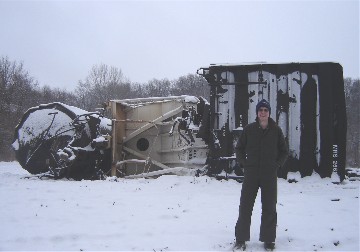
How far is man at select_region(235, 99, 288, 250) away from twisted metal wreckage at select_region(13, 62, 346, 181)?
4.55m

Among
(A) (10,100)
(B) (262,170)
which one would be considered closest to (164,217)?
(B) (262,170)

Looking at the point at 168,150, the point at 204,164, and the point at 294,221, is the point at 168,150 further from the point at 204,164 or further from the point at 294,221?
the point at 294,221

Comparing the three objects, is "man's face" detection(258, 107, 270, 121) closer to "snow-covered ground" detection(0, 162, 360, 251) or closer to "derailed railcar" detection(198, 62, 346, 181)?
"snow-covered ground" detection(0, 162, 360, 251)

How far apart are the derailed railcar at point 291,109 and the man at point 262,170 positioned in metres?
4.55

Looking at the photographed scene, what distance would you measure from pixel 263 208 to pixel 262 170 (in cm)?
46

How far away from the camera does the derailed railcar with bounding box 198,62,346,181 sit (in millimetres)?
8125

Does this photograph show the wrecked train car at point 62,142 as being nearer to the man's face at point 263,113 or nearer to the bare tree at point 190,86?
the man's face at point 263,113

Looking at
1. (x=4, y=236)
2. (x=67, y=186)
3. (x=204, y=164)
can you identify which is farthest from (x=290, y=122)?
(x=4, y=236)

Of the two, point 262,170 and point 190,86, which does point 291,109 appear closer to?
point 262,170

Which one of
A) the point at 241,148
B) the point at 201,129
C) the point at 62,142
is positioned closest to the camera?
the point at 241,148

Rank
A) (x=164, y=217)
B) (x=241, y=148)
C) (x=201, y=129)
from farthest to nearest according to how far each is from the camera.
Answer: (x=201, y=129) < (x=164, y=217) < (x=241, y=148)

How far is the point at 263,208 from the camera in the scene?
13.0 feet

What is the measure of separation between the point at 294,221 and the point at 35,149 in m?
8.87

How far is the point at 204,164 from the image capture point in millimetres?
10180
